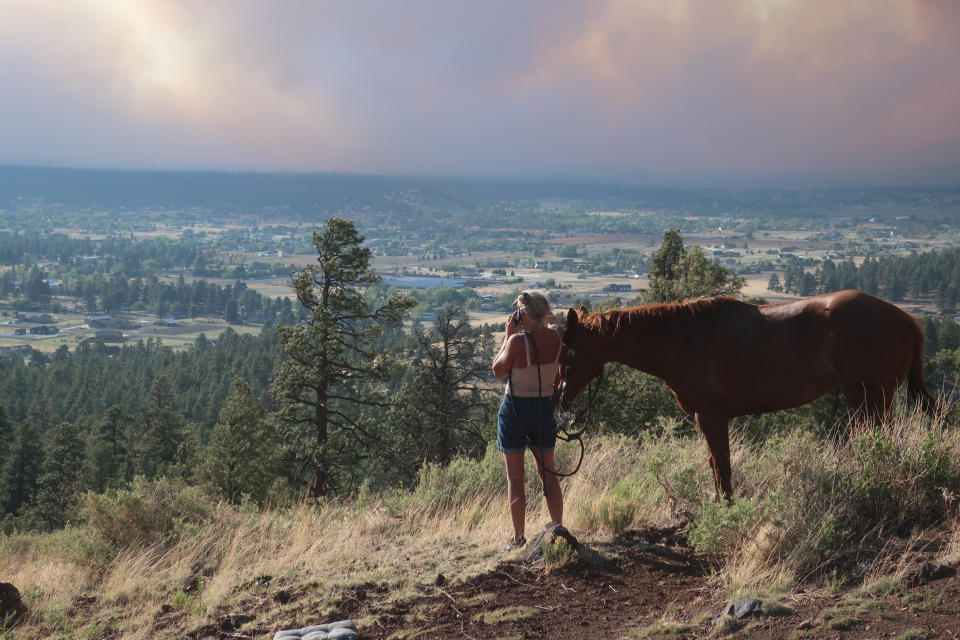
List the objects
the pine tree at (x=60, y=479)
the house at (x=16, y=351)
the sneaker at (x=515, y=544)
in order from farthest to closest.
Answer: the house at (x=16, y=351) → the pine tree at (x=60, y=479) → the sneaker at (x=515, y=544)

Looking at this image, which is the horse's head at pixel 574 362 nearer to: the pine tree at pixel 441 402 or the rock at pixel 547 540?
the rock at pixel 547 540

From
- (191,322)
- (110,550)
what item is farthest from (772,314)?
(191,322)

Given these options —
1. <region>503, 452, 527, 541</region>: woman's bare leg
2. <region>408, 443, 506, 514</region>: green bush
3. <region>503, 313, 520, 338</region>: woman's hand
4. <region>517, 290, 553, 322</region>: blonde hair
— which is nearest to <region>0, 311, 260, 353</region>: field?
<region>408, 443, 506, 514</region>: green bush

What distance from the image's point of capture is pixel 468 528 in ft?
20.5

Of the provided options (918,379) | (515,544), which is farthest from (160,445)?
(918,379)

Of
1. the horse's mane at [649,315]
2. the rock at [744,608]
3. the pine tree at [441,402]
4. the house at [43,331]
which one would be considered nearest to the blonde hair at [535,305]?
the horse's mane at [649,315]

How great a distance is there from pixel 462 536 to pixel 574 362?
5.44 feet

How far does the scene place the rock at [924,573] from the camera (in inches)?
151

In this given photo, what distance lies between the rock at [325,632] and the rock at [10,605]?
2151 millimetres

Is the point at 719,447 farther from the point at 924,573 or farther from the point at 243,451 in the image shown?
the point at 243,451

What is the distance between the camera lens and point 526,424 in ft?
17.0

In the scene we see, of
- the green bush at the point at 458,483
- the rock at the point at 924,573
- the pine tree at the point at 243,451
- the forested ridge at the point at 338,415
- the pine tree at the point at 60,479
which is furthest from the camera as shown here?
the pine tree at the point at 60,479

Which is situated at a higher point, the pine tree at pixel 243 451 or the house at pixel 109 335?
the pine tree at pixel 243 451

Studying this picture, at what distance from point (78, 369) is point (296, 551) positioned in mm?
95842
